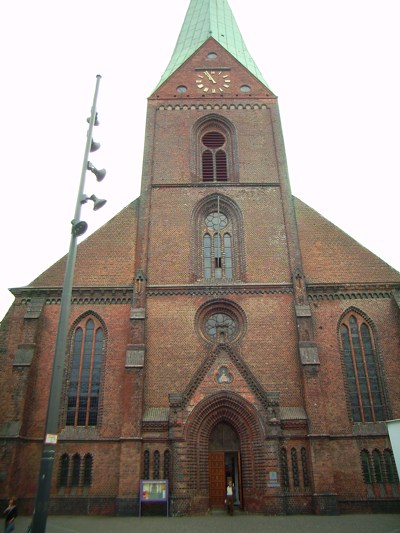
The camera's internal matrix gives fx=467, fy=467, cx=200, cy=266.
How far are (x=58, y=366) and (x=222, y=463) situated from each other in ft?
40.3

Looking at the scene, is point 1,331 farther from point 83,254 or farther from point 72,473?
point 72,473

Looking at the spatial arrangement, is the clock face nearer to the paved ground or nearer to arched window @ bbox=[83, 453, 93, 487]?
arched window @ bbox=[83, 453, 93, 487]

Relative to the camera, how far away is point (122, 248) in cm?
2347

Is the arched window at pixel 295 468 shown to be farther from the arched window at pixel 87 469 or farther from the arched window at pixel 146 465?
the arched window at pixel 87 469

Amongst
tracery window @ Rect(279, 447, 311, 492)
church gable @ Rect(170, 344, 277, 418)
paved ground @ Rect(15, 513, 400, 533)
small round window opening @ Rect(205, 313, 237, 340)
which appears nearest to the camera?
paved ground @ Rect(15, 513, 400, 533)

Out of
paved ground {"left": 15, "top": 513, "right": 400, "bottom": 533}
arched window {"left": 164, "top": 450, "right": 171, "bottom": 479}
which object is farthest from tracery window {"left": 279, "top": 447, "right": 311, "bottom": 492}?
arched window {"left": 164, "top": 450, "right": 171, "bottom": 479}

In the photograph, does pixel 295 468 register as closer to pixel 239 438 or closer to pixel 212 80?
pixel 239 438

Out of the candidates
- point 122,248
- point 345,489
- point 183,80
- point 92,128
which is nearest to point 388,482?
point 345,489

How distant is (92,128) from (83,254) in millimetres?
12498

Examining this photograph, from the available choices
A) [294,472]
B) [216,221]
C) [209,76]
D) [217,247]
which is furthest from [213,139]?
[294,472]

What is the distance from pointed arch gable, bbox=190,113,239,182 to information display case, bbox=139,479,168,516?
1508cm

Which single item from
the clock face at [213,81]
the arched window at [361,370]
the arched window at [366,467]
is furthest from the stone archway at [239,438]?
the clock face at [213,81]

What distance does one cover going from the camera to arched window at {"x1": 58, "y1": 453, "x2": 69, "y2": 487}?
1858 centimetres

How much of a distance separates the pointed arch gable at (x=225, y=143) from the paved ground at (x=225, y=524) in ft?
53.4
